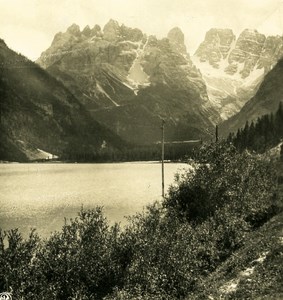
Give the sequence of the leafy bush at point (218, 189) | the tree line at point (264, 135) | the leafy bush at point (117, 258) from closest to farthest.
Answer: the leafy bush at point (117, 258), the leafy bush at point (218, 189), the tree line at point (264, 135)

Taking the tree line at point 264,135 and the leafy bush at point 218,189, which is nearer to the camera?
the leafy bush at point 218,189

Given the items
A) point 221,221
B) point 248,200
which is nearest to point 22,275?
point 221,221

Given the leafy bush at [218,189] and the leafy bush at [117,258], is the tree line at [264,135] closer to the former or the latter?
the leafy bush at [218,189]

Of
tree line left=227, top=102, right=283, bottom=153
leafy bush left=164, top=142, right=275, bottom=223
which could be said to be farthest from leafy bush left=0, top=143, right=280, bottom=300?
tree line left=227, top=102, right=283, bottom=153

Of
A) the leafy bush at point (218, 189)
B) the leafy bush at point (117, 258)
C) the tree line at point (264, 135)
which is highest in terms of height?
the tree line at point (264, 135)

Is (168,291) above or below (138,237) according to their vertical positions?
below

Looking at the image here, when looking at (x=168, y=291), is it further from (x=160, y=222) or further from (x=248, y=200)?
(x=248, y=200)

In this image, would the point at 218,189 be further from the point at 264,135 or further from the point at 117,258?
the point at 264,135

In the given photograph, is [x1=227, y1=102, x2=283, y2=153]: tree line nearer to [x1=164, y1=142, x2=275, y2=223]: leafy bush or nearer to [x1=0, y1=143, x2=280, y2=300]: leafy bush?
[x1=164, y1=142, x2=275, y2=223]: leafy bush

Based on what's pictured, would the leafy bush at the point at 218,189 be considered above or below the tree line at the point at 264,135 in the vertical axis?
below

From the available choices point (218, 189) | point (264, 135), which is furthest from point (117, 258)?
point (264, 135)

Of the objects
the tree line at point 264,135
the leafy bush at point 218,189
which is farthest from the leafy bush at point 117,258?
the tree line at point 264,135
